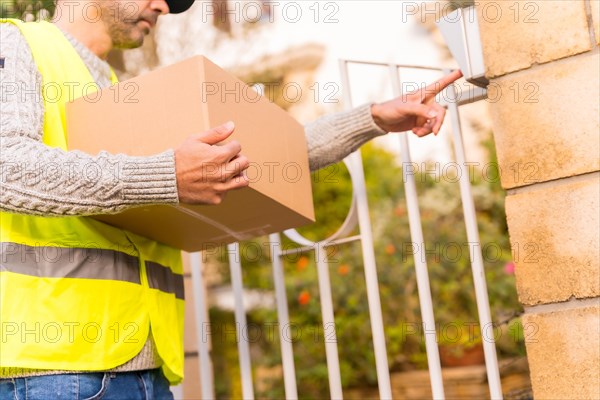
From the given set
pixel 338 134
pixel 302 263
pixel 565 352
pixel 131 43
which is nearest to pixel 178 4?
pixel 131 43

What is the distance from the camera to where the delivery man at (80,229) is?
1333 millimetres

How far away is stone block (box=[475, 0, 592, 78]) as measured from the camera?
1.41m

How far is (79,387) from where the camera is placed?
145 cm

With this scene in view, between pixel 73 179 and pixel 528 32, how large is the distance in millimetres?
888

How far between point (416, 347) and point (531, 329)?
316cm

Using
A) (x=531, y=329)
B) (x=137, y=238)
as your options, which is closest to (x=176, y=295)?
(x=137, y=238)

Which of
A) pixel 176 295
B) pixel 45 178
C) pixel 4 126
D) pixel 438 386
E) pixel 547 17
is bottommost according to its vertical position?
pixel 438 386

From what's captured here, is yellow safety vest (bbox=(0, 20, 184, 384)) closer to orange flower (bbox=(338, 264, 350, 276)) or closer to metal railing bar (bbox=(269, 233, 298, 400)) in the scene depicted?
metal railing bar (bbox=(269, 233, 298, 400))

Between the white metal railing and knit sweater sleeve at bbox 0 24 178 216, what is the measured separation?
766mm

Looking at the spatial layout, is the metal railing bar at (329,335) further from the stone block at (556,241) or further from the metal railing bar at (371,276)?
the stone block at (556,241)

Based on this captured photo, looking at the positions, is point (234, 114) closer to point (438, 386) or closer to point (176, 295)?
point (176, 295)

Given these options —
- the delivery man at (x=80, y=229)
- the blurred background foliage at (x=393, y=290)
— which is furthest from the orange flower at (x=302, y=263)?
the delivery man at (x=80, y=229)

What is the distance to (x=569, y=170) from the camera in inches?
55.3

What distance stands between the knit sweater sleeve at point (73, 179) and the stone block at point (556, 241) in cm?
66
